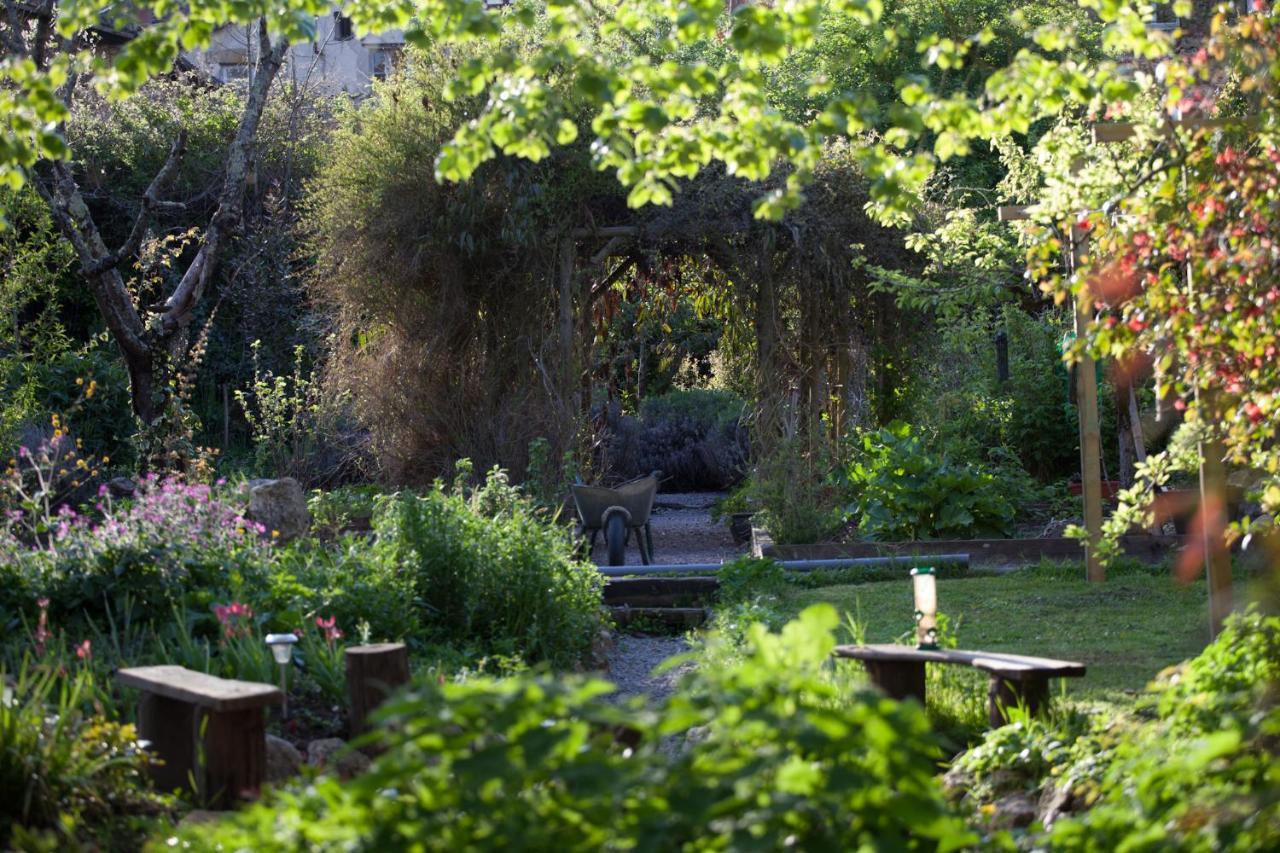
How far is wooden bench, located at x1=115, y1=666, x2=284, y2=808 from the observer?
11.3ft

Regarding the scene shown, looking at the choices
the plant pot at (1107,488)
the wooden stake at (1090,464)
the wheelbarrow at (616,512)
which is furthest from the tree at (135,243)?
the plant pot at (1107,488)

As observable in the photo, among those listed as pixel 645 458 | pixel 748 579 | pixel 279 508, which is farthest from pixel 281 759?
pixel 645 458

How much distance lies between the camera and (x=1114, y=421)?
1099 centimetres

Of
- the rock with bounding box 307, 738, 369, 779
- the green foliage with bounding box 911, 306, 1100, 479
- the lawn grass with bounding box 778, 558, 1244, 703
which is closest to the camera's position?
the rock with bounding box 307, 738, 369, 779

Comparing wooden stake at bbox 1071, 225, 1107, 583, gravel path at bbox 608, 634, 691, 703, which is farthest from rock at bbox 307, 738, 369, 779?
wooden stake at bbox 1071, 225, 1107, 583

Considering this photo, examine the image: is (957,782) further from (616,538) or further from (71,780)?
(616,538)

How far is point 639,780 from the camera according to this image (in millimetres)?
1991

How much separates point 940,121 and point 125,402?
1032 centimetres

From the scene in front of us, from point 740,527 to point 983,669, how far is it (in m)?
6.16

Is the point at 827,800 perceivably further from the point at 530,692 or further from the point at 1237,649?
the point at 1237,649

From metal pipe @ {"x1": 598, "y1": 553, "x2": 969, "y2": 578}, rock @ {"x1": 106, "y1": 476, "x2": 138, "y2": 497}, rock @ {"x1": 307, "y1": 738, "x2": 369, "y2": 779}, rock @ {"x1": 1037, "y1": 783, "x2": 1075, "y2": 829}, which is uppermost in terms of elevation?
rock @ {"x1": 106, "y1": 476, "x2": 138, "y2": 497}

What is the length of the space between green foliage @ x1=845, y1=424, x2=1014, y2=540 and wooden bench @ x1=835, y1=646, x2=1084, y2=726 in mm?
4470

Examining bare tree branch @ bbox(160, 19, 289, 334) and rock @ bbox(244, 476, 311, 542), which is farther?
Result: bare tree branch @ bbox(160, 19, 289, 334)

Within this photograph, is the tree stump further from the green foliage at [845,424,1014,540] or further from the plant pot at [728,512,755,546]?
the plant pot at [728,512,755,546]
